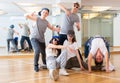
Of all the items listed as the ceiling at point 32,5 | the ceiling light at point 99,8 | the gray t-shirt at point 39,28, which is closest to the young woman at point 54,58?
the gray t-shirt at point 39,28

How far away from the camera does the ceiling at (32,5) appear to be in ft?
29.9

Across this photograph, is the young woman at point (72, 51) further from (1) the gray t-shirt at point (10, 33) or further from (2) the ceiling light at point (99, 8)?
(2) the ceiling light at point (99, 8)

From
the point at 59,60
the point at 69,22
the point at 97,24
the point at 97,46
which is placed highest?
the point at 97,24

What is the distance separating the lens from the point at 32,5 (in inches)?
373

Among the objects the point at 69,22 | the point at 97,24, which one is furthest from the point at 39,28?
the point at 97,24

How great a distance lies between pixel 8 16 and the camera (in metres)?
10.9

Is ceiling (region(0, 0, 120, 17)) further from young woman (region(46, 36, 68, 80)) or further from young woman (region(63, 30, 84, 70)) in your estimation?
young woman (region(46, 36, 68, 80))

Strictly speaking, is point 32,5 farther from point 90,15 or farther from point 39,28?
point 39,28

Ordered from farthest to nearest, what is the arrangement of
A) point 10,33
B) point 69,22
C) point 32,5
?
point 10,33, point 32,5, point 69,22

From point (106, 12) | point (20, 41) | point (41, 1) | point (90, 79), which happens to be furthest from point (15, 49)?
point (90, 79)

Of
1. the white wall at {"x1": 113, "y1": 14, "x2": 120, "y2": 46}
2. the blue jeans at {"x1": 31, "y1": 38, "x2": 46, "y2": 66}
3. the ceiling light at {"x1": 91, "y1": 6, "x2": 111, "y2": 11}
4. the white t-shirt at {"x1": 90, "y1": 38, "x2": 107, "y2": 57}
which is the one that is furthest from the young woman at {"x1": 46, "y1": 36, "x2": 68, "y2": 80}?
the white wall at {"x1": 113, "y1": 14, "x2": 120, "y2": 46}

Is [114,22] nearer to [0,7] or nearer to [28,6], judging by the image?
[28,6]

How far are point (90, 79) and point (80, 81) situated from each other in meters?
0.25

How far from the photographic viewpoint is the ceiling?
29.9 ft
